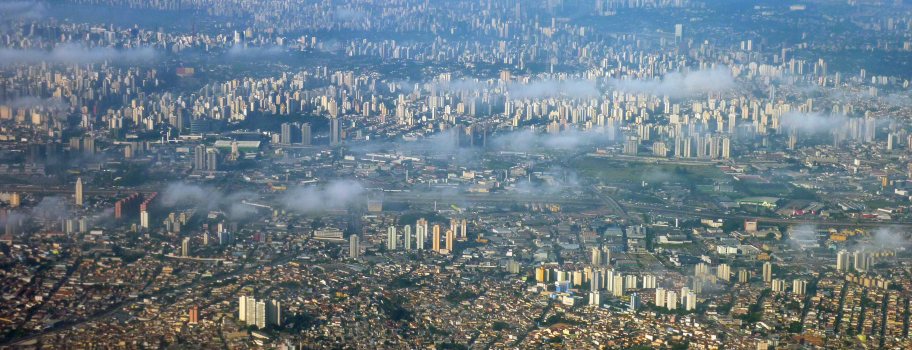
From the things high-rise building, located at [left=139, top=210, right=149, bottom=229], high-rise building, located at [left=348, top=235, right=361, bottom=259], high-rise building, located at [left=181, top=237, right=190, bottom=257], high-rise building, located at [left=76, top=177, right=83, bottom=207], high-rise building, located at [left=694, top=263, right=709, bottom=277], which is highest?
high-rise building, located at [left=76, top=177, right=83, bottom=207]

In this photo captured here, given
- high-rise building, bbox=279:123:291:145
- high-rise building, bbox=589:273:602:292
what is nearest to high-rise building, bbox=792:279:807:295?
high-rise building, bbox=589:273:602:292

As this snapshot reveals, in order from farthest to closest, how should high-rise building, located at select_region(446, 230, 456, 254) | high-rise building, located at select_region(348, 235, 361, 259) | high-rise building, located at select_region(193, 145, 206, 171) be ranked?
high-rise building, located at select_region(193, 145, 206, 171) < high-rise building, located at select_region(446, 230, 456, 254) < high-rise building, located at select_region(348, 235, 361, 259)

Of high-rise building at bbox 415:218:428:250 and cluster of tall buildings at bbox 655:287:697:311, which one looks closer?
cluster of tall buildings at bbox 655:287:697:311

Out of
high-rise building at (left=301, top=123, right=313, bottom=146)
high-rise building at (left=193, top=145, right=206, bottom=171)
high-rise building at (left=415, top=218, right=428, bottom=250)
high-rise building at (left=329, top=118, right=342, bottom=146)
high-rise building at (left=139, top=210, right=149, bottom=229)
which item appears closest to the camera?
high-rise building at (left=415, top=218, right=428, bottom=250)

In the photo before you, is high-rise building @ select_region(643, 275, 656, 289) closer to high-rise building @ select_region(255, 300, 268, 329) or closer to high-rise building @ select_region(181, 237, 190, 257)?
high-rise building @ select_region(255, 300, 268, 329)

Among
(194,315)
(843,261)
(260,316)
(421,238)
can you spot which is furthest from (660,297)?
(194,315)

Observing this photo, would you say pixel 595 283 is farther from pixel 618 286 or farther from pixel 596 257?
pixel 596 257
